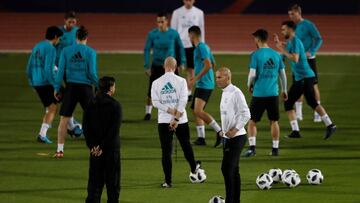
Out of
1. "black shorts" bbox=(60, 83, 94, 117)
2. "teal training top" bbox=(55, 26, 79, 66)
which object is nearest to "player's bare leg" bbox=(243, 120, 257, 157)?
"black shorts" bbox=(60, 83, 94, 117)

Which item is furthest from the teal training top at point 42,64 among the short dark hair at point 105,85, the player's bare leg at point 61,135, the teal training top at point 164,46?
the short dark hair at point 105,85

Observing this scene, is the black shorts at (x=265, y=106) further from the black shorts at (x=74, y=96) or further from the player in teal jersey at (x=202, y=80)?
the black shorts at (x=74, y=96)

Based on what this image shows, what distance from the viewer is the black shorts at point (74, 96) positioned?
63.4 feet

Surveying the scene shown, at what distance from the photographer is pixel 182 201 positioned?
15992mm

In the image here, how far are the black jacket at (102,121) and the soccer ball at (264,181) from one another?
3246mm

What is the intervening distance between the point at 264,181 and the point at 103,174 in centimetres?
322

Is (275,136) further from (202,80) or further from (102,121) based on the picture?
(102,121)

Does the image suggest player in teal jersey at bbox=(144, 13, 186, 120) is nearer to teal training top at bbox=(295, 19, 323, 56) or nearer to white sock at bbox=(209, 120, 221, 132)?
teal training top at bbox=(295, 19, 323, 56)

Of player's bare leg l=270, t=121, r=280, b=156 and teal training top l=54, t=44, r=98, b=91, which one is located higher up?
teal training top l=54, t=44, r=98, b=91

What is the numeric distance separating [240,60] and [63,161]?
14515 millimetres

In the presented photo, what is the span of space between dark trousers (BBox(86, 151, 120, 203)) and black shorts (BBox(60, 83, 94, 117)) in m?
4.92

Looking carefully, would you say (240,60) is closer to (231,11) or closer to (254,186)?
(231,11)

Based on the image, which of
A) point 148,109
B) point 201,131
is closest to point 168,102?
point 201,131

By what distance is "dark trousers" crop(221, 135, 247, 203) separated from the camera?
15.1m
